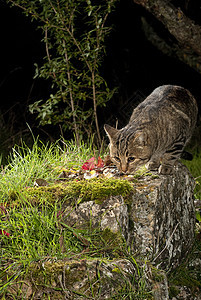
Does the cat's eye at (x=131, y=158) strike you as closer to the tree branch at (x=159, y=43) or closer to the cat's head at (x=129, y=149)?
the cat's head at (x=129, y=149)

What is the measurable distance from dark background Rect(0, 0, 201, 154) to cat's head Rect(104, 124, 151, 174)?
521cm

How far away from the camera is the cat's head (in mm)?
4105

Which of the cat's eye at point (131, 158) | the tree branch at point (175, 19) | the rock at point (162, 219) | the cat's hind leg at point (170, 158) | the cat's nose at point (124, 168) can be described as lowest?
the rock at point (162, 219)

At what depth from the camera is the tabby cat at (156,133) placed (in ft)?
13.6

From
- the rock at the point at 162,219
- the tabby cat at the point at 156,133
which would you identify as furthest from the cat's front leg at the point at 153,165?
the rock at the point at 162,219

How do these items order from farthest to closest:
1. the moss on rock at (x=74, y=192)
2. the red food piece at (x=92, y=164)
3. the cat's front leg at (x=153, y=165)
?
the cat's front leg at (x=153, y=165) → the red food piece at (x=92, y=164) → the moss on rock at (x=74, y=192)

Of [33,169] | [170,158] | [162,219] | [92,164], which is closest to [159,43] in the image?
[170,158]

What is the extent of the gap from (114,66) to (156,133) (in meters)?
7.13

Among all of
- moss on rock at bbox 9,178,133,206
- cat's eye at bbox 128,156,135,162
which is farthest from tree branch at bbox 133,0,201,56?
moss on rock at bbox 9,178,133,206

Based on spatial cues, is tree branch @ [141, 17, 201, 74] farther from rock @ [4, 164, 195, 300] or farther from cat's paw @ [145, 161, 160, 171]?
rock @ [4, 164, 195, 300]

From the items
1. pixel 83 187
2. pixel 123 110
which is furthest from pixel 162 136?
pixel 123 110

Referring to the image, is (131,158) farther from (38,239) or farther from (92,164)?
(38,239)

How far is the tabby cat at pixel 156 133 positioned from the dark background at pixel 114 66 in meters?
4.64

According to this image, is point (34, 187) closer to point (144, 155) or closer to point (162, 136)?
point (144, 155)
